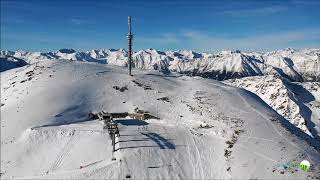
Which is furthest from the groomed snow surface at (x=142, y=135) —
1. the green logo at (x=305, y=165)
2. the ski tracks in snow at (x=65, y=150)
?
the green logo at (x=305, y=165)

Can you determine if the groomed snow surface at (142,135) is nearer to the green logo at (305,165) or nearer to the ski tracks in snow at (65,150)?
the ski tracks in snow at (65,150)

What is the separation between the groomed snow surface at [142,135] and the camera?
42250 millimetres

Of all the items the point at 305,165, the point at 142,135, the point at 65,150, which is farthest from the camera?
the point at 142,135

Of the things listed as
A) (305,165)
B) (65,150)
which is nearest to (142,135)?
(65,150)

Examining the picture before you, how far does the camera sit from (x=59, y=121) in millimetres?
53281

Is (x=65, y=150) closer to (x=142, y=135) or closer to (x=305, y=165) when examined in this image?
(x=142, y=135)

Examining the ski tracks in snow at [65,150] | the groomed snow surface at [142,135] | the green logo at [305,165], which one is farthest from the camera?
the ski tracks in snow at [65,150]

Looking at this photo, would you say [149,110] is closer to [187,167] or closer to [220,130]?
[220,130]

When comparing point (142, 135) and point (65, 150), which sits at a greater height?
point (142, 135)

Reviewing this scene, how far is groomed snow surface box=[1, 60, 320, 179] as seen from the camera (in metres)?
42.2

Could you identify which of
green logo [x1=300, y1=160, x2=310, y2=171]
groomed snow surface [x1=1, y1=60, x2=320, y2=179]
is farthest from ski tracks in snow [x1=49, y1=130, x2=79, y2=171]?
green logo [x1=300, y1=160, x2=310, y2=171]

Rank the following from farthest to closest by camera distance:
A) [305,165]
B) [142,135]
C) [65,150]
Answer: [142,135]
[65,150]
[305,165]

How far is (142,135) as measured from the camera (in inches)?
1924

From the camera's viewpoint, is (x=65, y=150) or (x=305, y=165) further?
(x=65, y=150)
